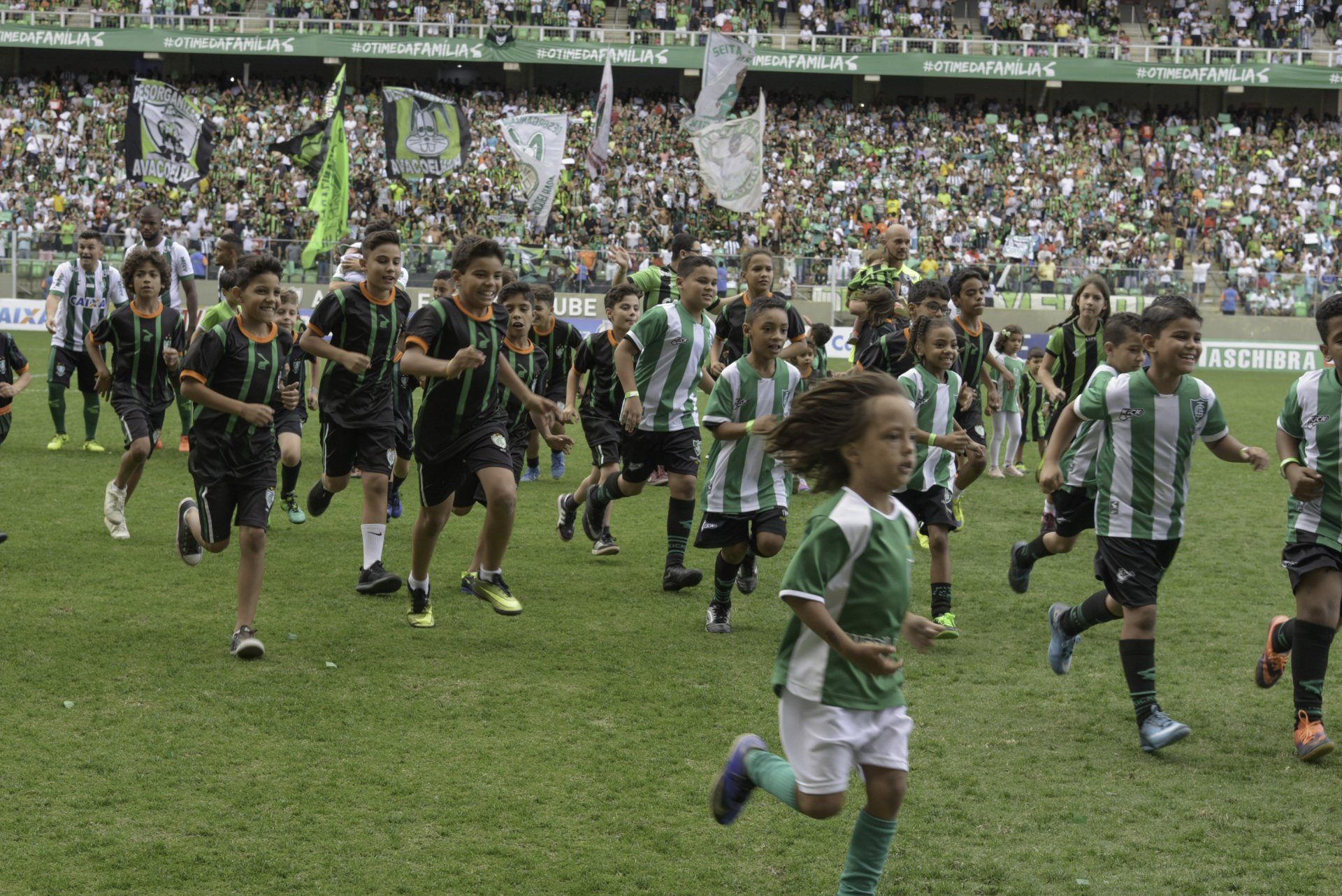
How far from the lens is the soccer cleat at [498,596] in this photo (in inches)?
304

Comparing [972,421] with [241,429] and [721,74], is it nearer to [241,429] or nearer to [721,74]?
[241,429]

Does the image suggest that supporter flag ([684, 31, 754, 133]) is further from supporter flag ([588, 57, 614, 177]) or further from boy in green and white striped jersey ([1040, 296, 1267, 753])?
boy in green and white striped jersey ([1040, 296, 1267, 753])

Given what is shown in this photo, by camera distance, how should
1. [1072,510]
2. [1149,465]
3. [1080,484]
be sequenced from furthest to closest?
[1080,484]
[1072,510]
[1149,465]

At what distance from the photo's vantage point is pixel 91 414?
46.3 feet

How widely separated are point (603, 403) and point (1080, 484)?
3678 mm

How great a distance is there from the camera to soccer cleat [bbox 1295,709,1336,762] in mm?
5648

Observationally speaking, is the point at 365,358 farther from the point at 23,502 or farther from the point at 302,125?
the point at 302,125

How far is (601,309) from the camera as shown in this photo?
2612cm

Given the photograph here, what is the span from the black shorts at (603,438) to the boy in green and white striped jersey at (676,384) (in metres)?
1.55

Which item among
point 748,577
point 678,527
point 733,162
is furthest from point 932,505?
point 733,162

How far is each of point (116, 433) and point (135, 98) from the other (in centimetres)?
822

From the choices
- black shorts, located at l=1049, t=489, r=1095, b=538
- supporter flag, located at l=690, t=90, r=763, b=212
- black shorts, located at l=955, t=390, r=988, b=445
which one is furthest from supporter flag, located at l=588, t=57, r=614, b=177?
black shorts, located at l=1049, t=489, r=1095, b=538

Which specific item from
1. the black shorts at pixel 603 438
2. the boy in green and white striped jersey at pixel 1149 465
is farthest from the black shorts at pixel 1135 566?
the black shorts at pixel 603 438

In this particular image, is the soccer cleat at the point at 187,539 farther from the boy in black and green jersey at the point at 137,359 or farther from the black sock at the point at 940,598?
the black sock at the point at 940,598
